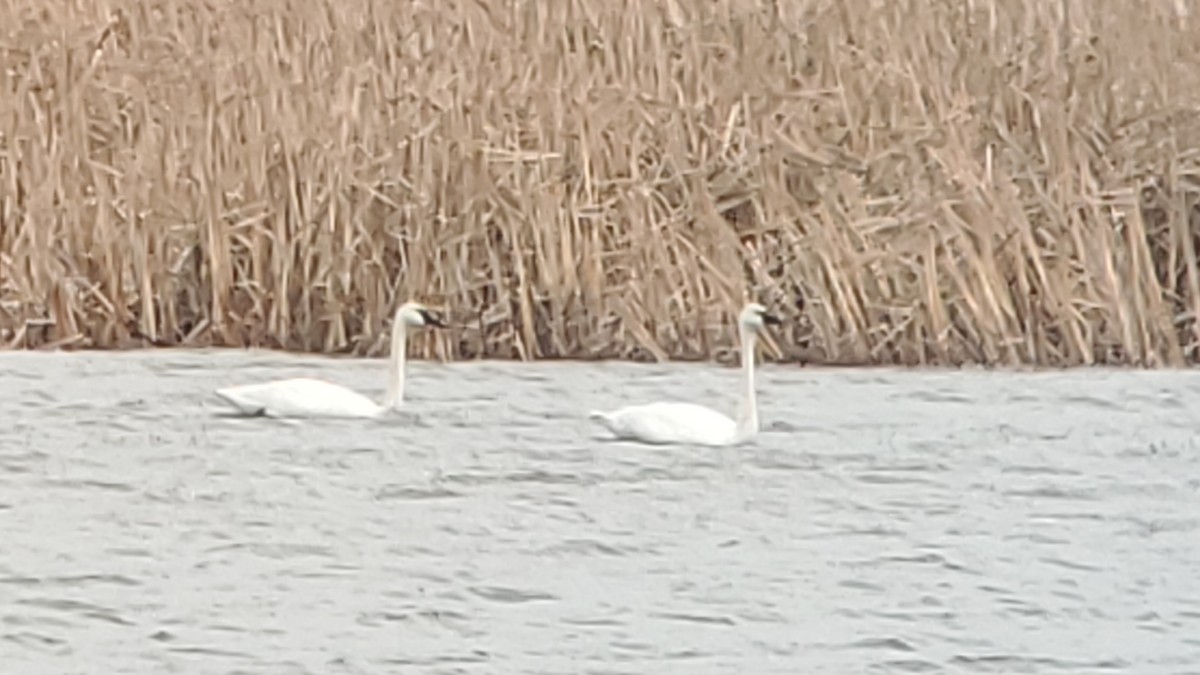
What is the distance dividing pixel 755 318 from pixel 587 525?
1.42 meters

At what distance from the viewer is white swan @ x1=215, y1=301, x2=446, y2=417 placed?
21.7 feet

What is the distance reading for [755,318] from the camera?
21.9 ft

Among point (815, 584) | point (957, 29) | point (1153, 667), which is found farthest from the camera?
point (957, 29)

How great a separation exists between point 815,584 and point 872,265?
2656 mm

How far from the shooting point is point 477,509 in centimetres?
555

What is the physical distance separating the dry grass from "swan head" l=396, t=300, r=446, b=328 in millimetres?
498

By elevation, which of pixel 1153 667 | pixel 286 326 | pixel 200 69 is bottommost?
pixel 1153 667

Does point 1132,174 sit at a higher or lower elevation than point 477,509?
higher

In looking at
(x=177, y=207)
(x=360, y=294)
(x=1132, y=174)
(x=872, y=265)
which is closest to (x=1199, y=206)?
(x=1132, y=174)

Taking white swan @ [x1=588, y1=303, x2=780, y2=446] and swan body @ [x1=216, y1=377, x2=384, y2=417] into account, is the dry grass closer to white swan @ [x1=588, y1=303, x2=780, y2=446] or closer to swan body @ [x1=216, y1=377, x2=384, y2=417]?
swan body @ [x1=216, y1=377, x2=384, y2=417]

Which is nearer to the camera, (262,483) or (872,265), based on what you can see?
(262,483)

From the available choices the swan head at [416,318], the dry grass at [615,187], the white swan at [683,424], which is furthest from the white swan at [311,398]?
the dry grass at [615,187]

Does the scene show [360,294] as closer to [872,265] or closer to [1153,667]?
[872,265]

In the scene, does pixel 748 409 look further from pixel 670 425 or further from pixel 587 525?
pixel 587 525
